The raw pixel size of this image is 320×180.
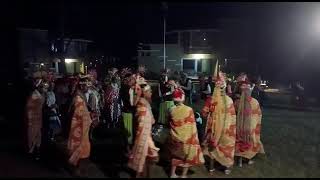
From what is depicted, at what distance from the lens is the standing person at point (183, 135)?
819cm

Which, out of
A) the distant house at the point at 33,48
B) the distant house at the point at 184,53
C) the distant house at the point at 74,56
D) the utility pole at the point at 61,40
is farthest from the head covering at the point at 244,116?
the distant house at the point at 74,56

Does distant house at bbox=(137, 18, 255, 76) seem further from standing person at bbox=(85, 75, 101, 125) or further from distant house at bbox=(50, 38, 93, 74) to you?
standing person at bbox=(85, 75, 101, 125)

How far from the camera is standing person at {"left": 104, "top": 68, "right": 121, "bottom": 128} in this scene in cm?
1325

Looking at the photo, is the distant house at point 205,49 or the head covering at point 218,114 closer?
the head covering at point 218,114

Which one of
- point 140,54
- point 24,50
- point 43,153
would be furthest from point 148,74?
point 43,153

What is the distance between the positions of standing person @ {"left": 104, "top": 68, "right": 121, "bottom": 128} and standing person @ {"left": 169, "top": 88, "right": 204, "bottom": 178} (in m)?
5.32

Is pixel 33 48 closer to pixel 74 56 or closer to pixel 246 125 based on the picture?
pixel 74 56

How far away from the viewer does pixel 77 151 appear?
859cm

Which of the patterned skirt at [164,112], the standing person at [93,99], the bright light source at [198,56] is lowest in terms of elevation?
the patterned skirt at [164,112]

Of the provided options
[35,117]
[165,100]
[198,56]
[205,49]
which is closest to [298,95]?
[165,100]

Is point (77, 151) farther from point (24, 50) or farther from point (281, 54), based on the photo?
point (281, 54)

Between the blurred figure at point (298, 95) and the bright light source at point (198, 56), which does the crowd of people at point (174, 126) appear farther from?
the bright light source at point (198, 56)

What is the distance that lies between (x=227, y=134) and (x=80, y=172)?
11.8 feet

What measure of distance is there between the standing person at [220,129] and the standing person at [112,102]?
4.98 m
